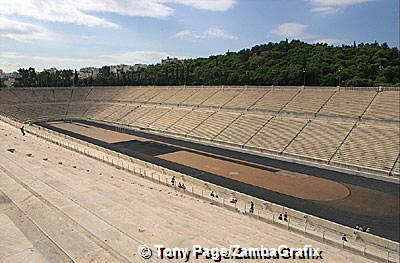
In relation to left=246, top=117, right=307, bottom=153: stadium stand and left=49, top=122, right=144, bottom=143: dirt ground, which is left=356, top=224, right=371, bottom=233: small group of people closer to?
left=246, top=117, right=307, bottom=153: stadium stand

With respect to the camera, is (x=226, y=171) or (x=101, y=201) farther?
(x=226, y=171)

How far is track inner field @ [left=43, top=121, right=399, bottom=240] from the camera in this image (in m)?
16.9

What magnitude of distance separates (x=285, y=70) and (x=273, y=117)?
66.5 ft

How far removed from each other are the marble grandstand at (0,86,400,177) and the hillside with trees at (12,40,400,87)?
10.1 m

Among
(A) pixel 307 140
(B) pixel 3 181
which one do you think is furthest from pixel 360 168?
(B) pixel 3 181

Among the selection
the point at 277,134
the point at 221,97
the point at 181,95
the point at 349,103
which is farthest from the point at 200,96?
the point at 349,103

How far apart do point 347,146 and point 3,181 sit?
2771cm

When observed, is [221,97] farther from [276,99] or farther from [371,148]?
[371,148]

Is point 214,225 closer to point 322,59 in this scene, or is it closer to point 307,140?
point 307,140

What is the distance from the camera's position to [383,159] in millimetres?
25031

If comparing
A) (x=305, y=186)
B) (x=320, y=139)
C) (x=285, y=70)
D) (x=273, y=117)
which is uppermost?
(x=285, y=70)

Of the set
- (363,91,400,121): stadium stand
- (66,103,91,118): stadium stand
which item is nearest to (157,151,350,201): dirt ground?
(363,91,400,121): stadium stand

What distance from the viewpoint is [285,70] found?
5434 centimetres

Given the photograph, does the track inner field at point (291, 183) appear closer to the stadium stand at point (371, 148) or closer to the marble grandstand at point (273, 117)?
the stadium stand at point (371, 148)
